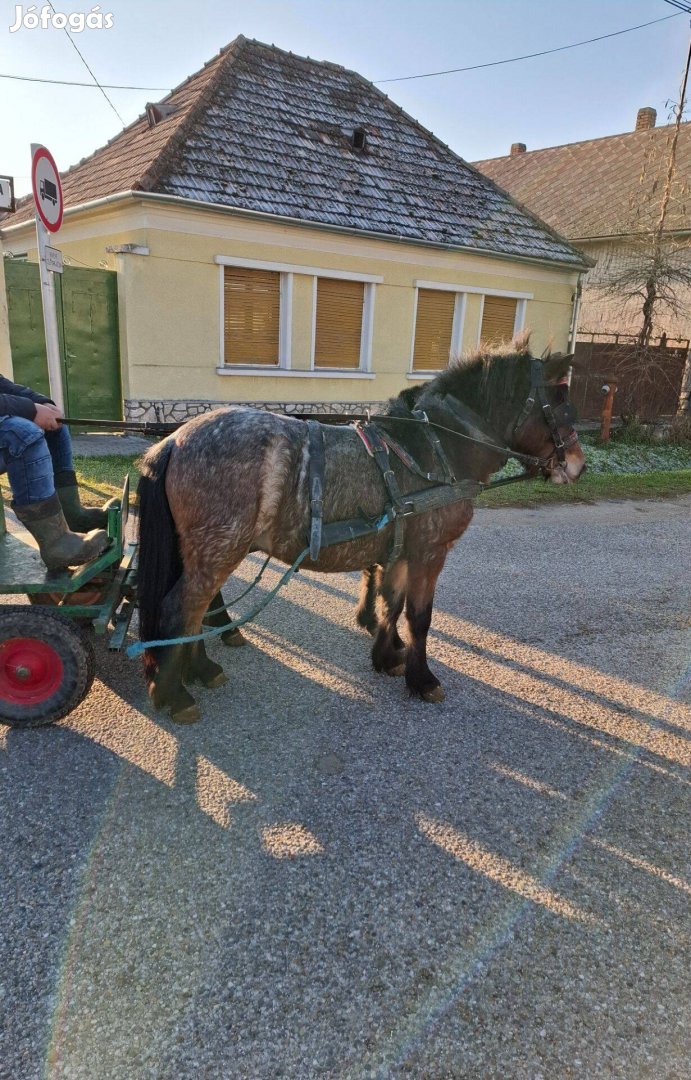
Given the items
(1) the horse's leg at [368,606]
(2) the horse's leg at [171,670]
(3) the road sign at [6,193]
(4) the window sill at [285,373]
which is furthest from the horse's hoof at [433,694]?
(4) the window sill at [285,373]

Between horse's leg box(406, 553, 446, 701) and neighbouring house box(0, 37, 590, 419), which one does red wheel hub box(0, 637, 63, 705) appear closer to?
horse's leg box(406, 553, 446, 701)

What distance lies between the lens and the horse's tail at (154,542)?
314 centimetres

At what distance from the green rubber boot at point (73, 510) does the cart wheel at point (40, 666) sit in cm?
86

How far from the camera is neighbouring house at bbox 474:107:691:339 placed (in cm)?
1577

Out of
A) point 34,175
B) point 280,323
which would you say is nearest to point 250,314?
point 280,323

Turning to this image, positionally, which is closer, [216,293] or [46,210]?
[46,210]

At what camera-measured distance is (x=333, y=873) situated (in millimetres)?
2449

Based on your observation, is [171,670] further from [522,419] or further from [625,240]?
[625,240]

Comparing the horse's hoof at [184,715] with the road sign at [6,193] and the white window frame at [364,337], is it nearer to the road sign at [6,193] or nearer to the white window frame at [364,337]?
the road sign at [6,193]

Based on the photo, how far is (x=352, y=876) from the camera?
2.44 m

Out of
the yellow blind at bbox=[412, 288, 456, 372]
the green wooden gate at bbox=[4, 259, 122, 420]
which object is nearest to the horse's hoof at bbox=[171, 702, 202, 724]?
the green wooden gate at bbox=[4, 259, 122, 420]

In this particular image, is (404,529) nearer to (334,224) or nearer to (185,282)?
(185,282)

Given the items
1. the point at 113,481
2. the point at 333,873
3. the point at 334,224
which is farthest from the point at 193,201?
the point at 333,873

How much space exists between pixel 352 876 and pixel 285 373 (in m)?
9.76
